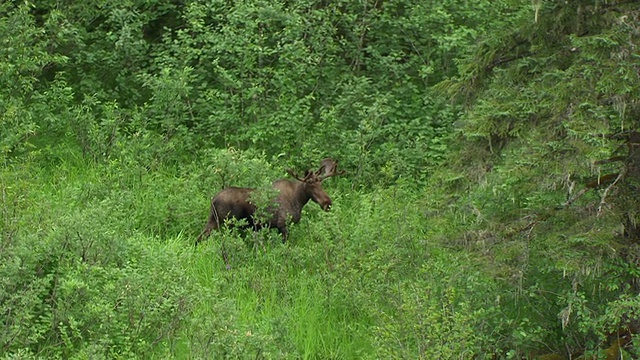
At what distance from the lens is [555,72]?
26.6 feet

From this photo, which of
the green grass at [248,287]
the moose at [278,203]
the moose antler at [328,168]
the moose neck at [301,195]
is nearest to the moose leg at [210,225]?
the moose at [278,203]

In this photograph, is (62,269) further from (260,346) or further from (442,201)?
(442,201)

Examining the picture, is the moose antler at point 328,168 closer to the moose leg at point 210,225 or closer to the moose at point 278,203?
the moose at point 278,203

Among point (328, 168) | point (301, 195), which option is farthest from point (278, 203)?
point (328, 168)

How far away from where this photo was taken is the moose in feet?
39.1

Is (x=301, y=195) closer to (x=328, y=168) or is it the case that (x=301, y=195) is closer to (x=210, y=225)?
(x=328, y=168)

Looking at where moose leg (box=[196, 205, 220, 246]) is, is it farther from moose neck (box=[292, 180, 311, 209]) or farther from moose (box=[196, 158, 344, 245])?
moose neck (box=[292, 180, 311, 209])

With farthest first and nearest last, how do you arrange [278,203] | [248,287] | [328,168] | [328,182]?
[328,182] → [328,168] → [278,203] → [248,287]

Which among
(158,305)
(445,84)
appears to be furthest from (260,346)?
(445,84)

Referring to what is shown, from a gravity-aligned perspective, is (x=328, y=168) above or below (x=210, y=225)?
above

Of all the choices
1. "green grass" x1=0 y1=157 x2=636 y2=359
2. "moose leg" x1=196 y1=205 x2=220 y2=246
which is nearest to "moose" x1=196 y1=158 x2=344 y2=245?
"moose leg" x1=196 y1=205 x2=220 y2=246

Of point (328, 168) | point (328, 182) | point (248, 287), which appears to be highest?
point (328, 168)

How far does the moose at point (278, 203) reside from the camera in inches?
469

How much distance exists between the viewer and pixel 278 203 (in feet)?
39.2
